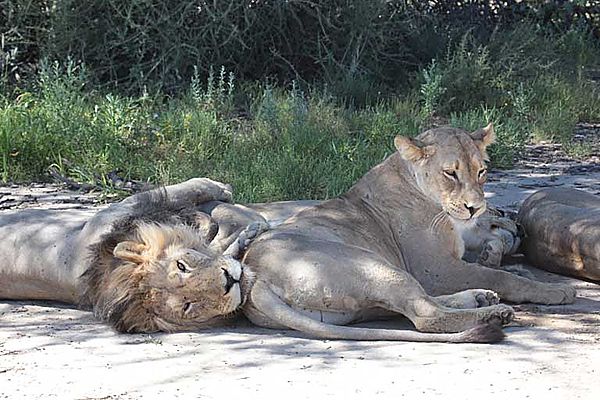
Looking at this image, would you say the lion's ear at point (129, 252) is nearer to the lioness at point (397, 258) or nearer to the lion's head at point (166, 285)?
the lion's head at point (166, 285)

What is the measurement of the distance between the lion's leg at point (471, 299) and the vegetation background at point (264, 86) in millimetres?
2405

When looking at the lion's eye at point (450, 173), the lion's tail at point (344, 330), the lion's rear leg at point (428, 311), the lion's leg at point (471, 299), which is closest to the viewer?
the lion's tail at point (344, 330)

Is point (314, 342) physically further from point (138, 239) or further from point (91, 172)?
point (91, 172)

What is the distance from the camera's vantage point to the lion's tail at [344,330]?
173 inches

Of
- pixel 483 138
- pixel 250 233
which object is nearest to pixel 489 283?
pixel 483 138

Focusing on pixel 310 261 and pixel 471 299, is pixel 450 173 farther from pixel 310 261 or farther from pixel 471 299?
pixel 310 261

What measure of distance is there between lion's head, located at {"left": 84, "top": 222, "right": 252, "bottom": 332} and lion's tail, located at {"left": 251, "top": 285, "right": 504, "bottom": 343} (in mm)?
101

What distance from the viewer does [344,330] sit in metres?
4.52

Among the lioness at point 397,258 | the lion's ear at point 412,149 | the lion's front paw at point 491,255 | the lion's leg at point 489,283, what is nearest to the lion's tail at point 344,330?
the lioness at point 397,258

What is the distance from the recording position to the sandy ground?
3.86 meters

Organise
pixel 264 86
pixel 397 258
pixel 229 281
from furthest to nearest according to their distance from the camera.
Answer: pixel 264 86
pixel 397 258
pixel 229 281

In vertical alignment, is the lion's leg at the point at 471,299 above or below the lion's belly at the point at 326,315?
above

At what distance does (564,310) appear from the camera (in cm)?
502

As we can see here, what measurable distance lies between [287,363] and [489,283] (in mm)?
1303
